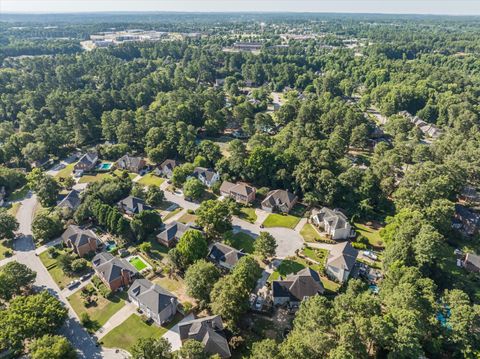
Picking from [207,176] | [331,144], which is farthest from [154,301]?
[331,144]

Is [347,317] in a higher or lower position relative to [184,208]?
higher

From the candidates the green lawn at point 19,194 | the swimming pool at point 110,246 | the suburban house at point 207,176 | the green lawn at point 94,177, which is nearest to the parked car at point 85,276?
the swimming pool at point 110,246

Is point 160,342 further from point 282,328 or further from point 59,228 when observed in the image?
point 59,228

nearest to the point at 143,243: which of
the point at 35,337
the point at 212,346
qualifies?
the point at 35,337

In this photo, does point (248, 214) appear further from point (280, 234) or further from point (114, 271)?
point (114, 271)

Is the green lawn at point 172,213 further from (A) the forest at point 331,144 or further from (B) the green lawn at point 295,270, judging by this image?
(B) the green lawn at point 295,270
